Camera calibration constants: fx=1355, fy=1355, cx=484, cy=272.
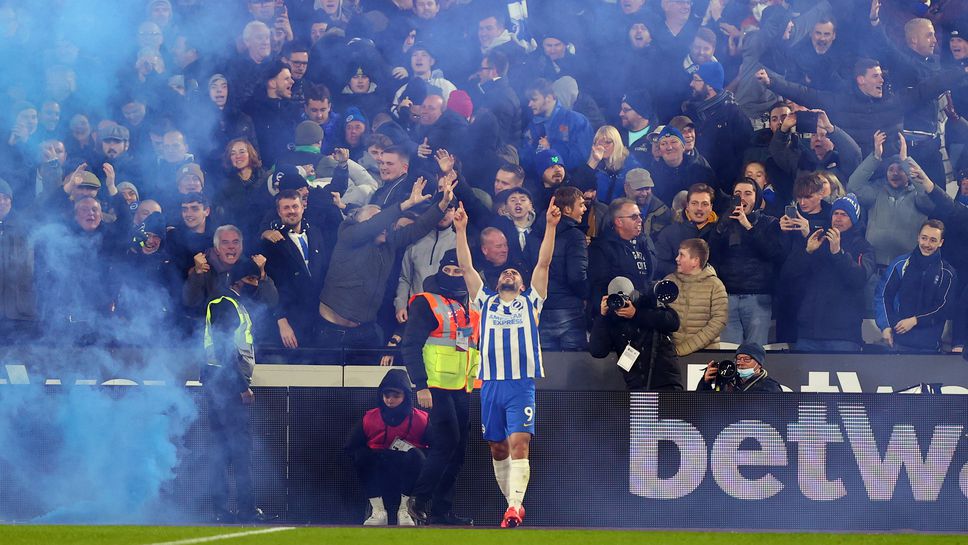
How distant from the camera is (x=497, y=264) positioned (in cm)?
730

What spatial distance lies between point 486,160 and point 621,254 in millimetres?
1065

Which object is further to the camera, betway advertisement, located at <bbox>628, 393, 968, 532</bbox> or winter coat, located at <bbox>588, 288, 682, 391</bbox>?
winter coat, located at <bbox>588, 288, 682, 391</bbox>

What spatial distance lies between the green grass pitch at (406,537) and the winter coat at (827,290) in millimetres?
1343

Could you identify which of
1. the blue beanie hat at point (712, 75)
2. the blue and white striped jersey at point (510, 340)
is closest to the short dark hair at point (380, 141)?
the blue and white striped jersey at point (510, 340)

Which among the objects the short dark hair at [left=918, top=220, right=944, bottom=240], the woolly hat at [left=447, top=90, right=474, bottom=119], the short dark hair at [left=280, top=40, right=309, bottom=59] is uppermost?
the short dark hair at [left=280, top=40, right=309, bottom=59]

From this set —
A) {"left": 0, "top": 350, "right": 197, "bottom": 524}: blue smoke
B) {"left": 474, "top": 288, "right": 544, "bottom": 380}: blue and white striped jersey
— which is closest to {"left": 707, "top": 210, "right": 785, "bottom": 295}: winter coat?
{"left": 474, "top": 288, "right": 544, "bottom": 380}: blue and white striped jersey

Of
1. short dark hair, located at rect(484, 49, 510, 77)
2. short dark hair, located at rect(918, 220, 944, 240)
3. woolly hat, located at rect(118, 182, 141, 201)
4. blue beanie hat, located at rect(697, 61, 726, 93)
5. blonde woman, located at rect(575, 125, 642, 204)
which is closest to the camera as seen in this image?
short dark hair, located at rect(918, 220, 944, 240)

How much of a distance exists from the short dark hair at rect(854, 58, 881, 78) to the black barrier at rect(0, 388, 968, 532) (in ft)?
7.60

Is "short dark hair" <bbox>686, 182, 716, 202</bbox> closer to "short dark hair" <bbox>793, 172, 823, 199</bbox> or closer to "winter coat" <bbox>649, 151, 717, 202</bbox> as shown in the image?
"winter coat" <bbox>649, 151, 717, 202</bbox>

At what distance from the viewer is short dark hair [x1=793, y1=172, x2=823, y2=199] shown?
795cm

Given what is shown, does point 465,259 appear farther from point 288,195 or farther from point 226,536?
point 226,536

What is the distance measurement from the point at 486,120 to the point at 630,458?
7.76 ft

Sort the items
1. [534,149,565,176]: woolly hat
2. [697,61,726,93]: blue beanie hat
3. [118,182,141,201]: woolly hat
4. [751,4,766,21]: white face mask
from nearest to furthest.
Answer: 1. [118,182,141,201]: woolly hat
2. [534,149,565,176]: woolly hat
3. [697,61,726,93]: blue beanie hat
4. [751,4,766,21]: white face mask

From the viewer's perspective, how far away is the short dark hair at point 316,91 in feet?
27.6
